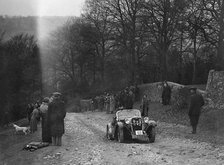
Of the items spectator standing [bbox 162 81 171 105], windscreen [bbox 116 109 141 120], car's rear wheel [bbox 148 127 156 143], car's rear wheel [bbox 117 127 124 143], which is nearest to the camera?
car's rear wheel [bbox 148 127 156 143]

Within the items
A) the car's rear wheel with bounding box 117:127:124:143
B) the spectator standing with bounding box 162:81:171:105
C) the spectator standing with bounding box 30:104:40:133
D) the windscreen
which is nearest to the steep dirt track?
the car's rear wheel with bounding box 117:127:124:143

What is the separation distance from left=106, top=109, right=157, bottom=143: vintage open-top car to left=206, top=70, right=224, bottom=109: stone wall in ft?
31.9

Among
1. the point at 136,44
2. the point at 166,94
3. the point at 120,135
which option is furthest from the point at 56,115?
the point at 136,44

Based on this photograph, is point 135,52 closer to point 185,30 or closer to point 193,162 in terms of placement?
point 185,30

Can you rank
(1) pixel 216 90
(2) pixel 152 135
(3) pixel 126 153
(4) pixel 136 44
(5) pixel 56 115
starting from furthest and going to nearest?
(4) pixel 136 44
(1) pixel 216 90
(2) pixel 152 135
(5) pixel 56 115
(3) pixel 126 153

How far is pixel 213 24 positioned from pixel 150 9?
7681 millimetres

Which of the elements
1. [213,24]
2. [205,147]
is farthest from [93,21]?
[205,147]

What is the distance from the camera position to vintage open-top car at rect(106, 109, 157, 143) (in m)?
17.6

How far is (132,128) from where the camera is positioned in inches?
702

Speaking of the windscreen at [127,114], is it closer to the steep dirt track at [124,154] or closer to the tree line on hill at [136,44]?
the steep dirt track at [124,154]

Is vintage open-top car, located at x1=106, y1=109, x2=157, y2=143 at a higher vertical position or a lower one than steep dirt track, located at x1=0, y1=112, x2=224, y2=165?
higher

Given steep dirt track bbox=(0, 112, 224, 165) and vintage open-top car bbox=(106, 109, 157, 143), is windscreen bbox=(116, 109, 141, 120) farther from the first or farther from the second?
Result: steep dirt track bbox=(0, 112, 224, 165)

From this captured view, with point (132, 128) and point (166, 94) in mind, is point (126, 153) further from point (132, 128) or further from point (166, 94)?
point (166, 94)

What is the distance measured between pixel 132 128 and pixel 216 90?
11.6m
